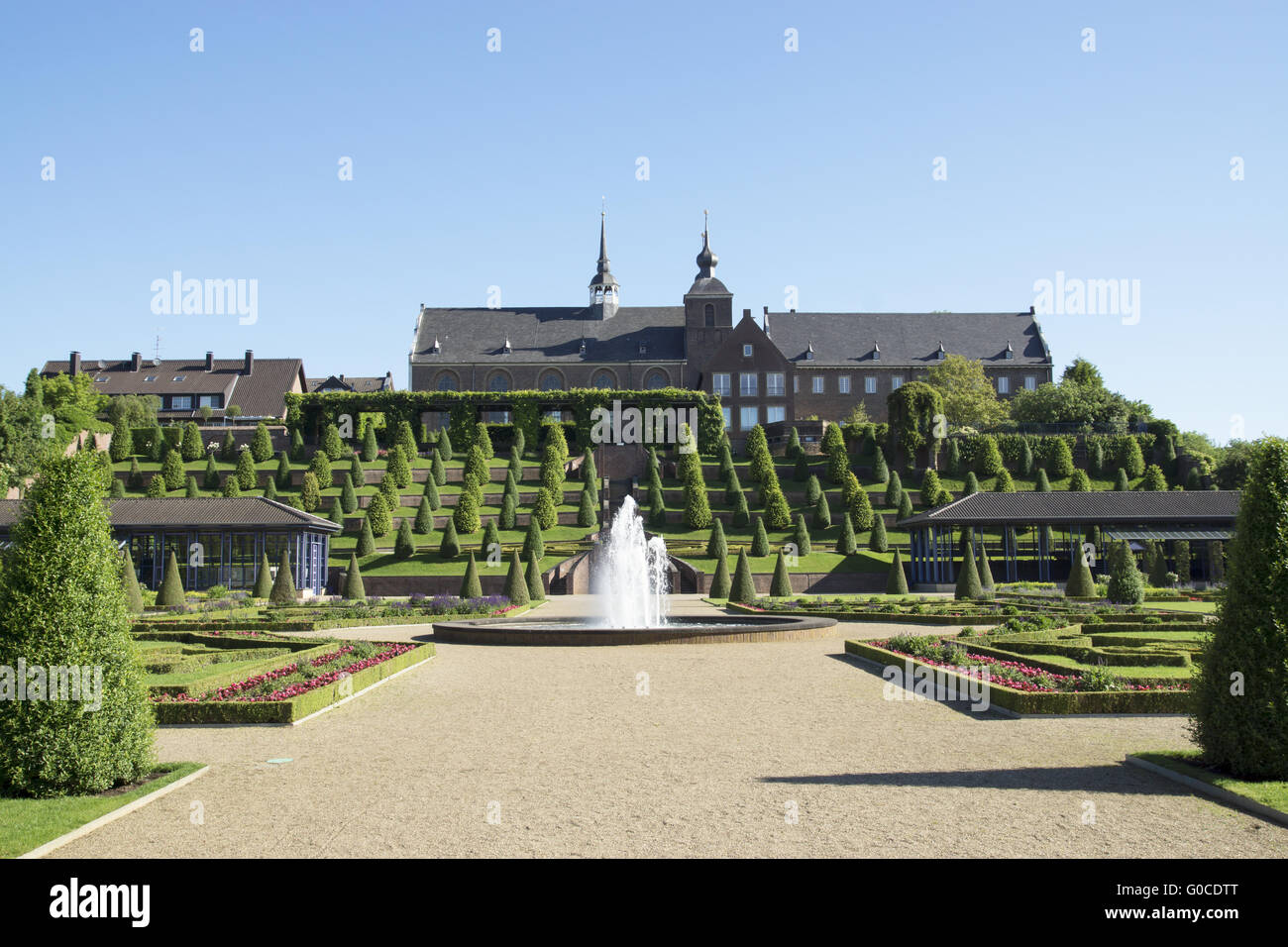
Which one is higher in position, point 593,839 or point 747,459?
point 747,459

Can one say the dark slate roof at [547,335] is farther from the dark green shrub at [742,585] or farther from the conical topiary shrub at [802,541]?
the dark green shrub at [742,585]

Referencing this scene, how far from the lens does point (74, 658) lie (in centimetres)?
845

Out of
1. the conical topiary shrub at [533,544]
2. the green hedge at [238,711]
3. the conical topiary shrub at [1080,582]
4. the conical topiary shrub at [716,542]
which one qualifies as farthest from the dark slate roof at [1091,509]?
the green hedge at [238,711]

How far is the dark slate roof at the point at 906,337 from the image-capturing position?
283ft

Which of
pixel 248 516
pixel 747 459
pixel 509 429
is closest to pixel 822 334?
pixel 747 459

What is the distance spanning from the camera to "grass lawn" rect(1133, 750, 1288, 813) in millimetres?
7824

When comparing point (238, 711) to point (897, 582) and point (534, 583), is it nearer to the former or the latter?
point (534, 583)

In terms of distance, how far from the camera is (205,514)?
146ft

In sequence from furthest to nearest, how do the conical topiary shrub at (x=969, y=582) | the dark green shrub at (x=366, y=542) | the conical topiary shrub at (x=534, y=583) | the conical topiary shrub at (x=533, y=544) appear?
the dark green shrub at (x=366, y=542)
the conical topiary shrub at (x=533, y=544)
the conical topiary shrub at (x=534, y=583)
the conical topiary shrub at (x=969, y=582)

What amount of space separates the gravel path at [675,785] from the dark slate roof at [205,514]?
3091 cm
